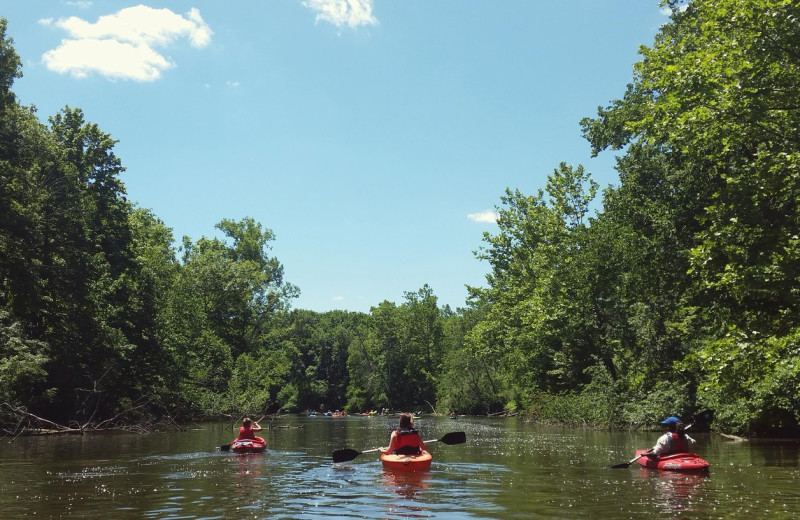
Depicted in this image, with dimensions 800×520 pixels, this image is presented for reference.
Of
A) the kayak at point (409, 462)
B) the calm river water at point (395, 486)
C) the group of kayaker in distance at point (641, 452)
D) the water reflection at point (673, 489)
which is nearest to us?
the calm river water at point (395, 486)

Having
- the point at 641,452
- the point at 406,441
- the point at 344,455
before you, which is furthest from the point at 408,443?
the point at 641,452

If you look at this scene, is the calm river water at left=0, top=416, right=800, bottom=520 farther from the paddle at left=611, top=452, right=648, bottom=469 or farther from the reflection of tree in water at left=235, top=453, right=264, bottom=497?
the paddle at left=611, top=452, right=648, bottom=469

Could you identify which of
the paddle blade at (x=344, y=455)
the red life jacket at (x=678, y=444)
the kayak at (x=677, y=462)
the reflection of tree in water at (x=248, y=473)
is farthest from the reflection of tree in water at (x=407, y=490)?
the red life jacket at (x=678, y=444)

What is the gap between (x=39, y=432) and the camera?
32.3 metres

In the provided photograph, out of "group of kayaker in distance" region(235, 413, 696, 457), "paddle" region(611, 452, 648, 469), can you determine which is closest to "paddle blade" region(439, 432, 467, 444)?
"group of kayaker in distance" region(235, 413, 696, 457)

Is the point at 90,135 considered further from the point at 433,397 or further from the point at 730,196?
the point at 433,397

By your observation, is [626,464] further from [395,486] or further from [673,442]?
[395,486]

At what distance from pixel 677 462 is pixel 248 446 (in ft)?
44.8

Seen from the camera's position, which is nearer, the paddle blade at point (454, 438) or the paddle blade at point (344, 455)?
the paddle blade at point (344, 455)

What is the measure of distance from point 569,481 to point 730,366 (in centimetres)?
524

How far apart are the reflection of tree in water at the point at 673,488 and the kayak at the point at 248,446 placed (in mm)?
12725

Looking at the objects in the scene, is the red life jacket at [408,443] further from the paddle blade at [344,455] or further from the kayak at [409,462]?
the paddle blade at [344,455]

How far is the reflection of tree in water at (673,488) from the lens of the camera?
10.9 meters

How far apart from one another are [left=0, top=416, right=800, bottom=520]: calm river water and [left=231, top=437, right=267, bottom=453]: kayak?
14.6 inches
